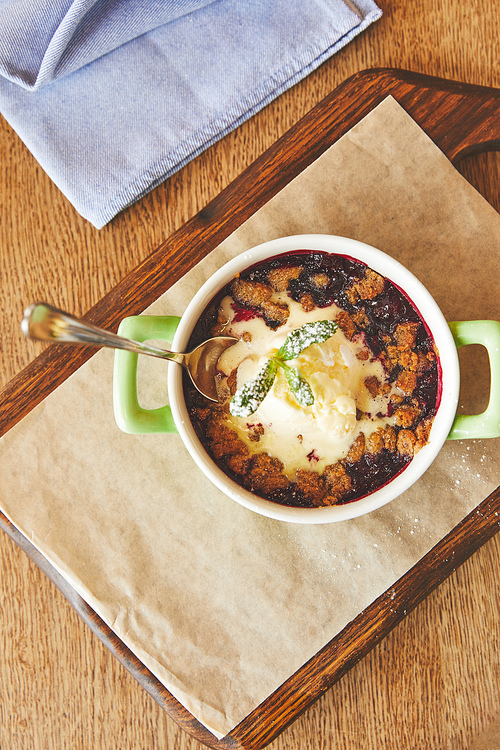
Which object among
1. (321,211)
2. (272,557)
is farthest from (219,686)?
(321,211)

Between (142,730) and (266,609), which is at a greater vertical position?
(266,609)

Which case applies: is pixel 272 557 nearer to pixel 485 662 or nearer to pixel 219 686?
pixel 219 686

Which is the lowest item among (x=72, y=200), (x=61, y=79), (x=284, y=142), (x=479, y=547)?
(x=479, y=547)

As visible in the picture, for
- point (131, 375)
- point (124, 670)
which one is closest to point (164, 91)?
point (131, 375)

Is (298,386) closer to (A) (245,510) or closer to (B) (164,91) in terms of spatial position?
(A) (245,510)

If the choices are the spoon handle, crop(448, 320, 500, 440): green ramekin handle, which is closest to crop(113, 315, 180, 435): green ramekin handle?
the spoon handle

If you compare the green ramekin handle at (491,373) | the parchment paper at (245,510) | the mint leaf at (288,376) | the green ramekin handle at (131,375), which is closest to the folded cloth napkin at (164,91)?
the parchment paper at (245,510)
